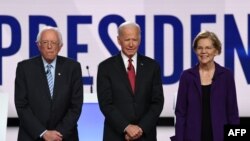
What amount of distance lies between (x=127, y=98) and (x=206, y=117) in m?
0.56

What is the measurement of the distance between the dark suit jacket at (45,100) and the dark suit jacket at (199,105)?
708 millimetres

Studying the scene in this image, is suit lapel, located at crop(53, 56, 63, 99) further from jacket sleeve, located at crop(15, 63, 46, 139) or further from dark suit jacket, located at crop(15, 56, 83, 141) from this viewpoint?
jacket sleeve, located at crop(15, 63, 46, 139)

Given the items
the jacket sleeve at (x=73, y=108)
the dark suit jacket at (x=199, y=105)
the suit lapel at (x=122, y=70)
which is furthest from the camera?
the suit lapel at (x=122, y=70)

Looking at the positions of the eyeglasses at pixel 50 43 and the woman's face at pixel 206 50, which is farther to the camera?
the eyeglasses at pixel 50 43

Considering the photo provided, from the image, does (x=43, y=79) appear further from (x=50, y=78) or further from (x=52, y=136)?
(x=52, y=136)

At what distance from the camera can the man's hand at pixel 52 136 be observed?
464 cm

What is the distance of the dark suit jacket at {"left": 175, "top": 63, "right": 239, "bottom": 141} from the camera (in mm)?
4590

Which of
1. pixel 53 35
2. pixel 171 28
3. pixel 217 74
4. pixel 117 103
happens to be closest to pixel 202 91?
pixel 217 74

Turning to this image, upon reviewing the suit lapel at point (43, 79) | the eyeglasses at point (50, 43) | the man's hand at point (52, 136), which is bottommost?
the man's hand at point (52, 136)

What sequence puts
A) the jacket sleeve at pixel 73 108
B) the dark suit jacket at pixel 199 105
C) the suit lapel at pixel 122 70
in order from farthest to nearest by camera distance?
the suit lapel at pixel 122 70
the jacket sleeve at pixel 73 108
the dark suit jacket at pixel 199 105

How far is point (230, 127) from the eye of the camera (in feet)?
11.6

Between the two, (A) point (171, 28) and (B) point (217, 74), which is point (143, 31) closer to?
(A) point (171, 28)

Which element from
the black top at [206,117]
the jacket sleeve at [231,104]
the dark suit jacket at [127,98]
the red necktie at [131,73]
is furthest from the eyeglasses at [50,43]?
the jacket sleeve at [231,104]

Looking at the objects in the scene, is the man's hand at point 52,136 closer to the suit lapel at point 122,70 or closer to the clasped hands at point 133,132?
the clasped hands at point 133,132
